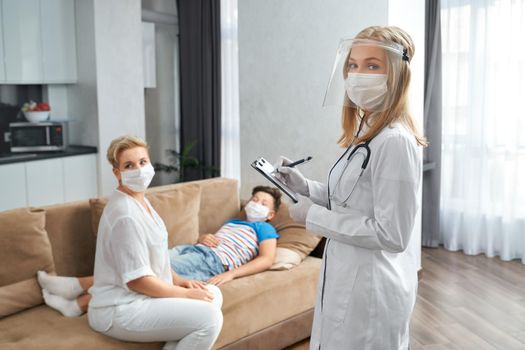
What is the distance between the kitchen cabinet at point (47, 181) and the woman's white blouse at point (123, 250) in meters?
2.55

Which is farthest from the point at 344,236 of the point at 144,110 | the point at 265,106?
the point at 144,110

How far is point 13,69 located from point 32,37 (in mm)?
324

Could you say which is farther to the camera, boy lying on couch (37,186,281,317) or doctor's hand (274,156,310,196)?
boy lying on couch (37,186,281,317)

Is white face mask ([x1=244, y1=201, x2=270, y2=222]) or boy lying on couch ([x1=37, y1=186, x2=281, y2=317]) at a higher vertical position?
white face mask ([x1=244, y1=201, x2=270, y2=222])

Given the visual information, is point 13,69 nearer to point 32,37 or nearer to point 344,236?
point 32,37

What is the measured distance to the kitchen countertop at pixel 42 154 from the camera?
4.70 m

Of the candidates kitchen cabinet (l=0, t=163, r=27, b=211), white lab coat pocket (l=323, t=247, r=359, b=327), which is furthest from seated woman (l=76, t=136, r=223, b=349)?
kitchen cabinet (l=0, t=163, r=27, b=211)

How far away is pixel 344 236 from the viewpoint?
167 cm

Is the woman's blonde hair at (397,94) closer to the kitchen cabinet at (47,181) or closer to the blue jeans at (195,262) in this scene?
the blue jeans at (195,262)

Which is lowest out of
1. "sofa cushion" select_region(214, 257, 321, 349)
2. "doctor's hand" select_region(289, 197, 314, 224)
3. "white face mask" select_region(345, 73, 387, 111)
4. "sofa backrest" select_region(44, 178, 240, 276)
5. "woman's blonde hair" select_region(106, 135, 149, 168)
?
"sofa cushion" select_region(214, 257, 321, 349)

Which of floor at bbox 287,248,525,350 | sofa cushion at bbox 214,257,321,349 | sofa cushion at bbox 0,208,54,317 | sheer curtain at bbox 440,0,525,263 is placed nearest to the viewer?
sofa cushion at bbox 0,208,54,317

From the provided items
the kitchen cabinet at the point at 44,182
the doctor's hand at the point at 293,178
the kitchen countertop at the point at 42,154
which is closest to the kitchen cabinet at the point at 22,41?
the kitchen countertop at the point at 42,154

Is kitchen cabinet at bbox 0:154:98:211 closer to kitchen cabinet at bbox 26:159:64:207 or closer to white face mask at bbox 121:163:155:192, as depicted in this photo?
kitchen cabinet at bbox 26:159:64:207

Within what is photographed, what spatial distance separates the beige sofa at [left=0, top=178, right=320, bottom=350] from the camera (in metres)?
2.46
